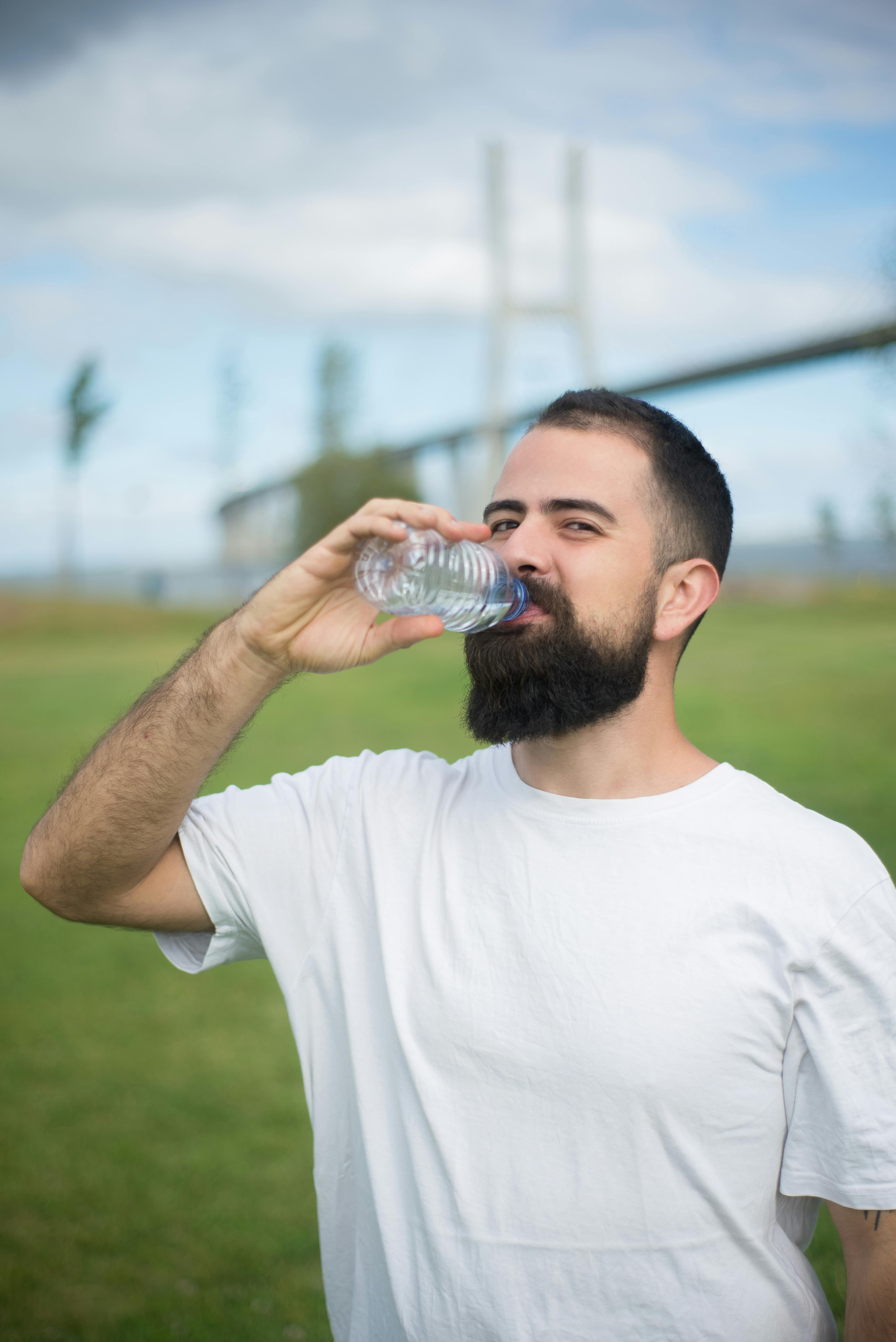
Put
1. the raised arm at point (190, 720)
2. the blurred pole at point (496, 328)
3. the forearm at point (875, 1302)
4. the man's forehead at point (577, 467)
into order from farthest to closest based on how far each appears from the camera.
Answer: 1. the blurred pole at point (496, 328)
2. the man's forehead at point (577, 467)
3. the raised arm at point (190, 720)
4. the forearm at point (875, 1302)

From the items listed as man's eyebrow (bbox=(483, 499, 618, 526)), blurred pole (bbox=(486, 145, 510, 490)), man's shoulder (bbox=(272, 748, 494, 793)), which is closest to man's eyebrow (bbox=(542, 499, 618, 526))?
man's eyebrow (bbox=(483, 499, 618, 526))

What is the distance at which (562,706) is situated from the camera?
1422mm

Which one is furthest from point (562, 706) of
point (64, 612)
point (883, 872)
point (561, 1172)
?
point (64, 612)

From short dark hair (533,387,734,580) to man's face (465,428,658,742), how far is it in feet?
0.08

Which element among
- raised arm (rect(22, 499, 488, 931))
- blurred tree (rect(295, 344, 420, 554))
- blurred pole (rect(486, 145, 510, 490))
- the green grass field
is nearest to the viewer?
raised arm (rect(22, 499, 488, 931))

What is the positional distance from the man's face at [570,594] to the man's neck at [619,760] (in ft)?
0.09

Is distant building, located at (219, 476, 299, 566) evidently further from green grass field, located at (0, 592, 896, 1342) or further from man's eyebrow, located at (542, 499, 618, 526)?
man's eyebrow, located at (542, 499, 618, 526)

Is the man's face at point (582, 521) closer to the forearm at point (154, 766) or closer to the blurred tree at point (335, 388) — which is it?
the forearm at point (154, 766)

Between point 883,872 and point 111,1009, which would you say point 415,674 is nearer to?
point 111,1009

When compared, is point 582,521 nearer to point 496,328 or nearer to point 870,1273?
point 870,1273

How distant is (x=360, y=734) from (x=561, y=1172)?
29.6 ft

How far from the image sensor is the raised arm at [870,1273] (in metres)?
1.20

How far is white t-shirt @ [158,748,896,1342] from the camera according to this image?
4.05ft

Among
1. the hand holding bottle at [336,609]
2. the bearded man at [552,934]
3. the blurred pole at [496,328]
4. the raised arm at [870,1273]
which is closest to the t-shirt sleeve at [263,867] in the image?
the bearded man at [552,934]
